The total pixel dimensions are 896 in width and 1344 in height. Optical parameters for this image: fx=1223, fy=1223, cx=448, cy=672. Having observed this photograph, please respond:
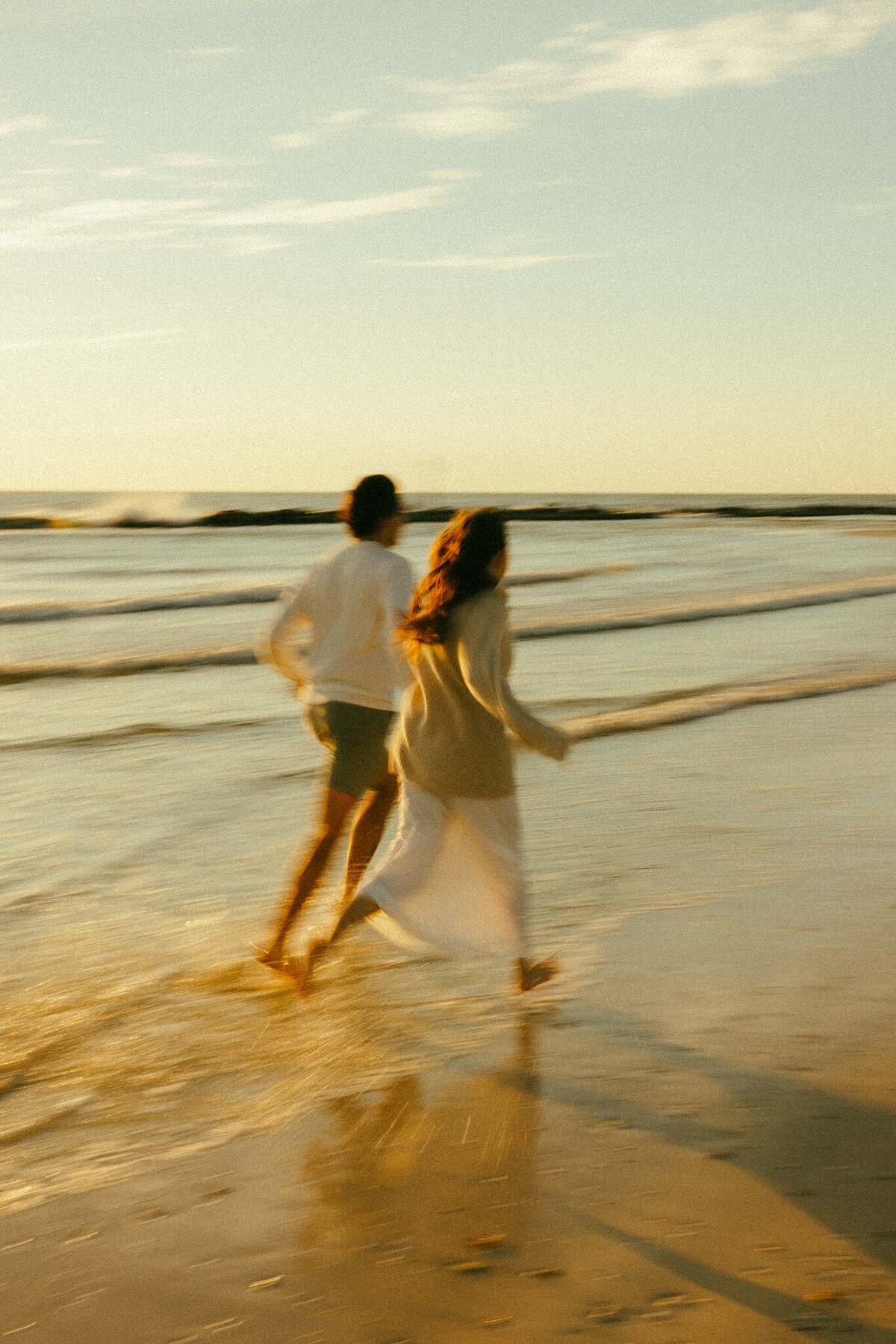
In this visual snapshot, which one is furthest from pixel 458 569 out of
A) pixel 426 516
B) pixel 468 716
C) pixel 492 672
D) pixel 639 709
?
pixel 426 516

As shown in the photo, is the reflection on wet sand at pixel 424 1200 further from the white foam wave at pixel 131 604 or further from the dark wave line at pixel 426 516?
the dark wave line at pixel 426 516

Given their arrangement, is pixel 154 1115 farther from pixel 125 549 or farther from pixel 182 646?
pixel 125 549

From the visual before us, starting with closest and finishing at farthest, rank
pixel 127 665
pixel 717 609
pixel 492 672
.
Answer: pixel 492 672, pixel 127 665, pixel 717 609

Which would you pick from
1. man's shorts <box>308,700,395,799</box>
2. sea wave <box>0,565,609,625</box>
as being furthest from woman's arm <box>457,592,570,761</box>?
sea wave <box>0,565,609,625</box>

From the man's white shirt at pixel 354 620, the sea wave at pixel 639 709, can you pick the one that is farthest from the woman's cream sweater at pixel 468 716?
the sea wave at pixel 639 709

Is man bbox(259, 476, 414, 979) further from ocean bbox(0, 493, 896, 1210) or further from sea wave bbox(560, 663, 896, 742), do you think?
sea wave bbox(560, 663, 896, 742)

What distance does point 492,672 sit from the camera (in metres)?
3.54

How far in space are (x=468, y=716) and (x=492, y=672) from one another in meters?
0.21

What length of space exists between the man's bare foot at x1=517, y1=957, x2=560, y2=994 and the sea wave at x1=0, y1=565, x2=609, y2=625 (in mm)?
15881

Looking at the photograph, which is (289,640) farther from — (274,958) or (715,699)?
(715,699)

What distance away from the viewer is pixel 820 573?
2753cm

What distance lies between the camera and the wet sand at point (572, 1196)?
96.3 inches

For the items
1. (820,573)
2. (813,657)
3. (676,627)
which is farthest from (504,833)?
(820,573)

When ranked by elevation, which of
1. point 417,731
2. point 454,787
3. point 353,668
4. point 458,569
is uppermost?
point 458,569
